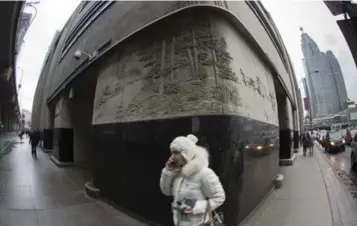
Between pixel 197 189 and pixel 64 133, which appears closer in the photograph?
pixel 197 189

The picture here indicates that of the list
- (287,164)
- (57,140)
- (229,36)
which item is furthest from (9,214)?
(287,164)

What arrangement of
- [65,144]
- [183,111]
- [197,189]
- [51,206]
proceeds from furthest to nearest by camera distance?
[65,144] < [51,206] < [183,111] < [197,189]

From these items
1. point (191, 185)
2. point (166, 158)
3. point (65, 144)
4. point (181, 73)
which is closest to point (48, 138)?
point (65, 144)

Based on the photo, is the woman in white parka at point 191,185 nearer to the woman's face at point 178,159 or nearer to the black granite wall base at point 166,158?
the woman's face at point 178,159

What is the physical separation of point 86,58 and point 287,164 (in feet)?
35.5

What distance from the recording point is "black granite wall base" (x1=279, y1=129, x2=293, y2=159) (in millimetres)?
16938

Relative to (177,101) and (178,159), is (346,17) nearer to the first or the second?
(177,101)

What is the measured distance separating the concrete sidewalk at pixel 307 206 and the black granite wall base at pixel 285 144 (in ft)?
16.5

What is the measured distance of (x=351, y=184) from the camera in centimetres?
1130

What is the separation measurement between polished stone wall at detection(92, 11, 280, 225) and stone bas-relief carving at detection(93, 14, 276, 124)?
2cm

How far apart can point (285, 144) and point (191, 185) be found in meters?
14.6

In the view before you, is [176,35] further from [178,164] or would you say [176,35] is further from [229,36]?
[178,164]

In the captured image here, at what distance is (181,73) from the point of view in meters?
6.83

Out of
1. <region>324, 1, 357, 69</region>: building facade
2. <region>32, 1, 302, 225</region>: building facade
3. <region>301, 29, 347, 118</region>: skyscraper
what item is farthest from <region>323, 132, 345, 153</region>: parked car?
<region>32, 1, 302, 225</region>: building facade
